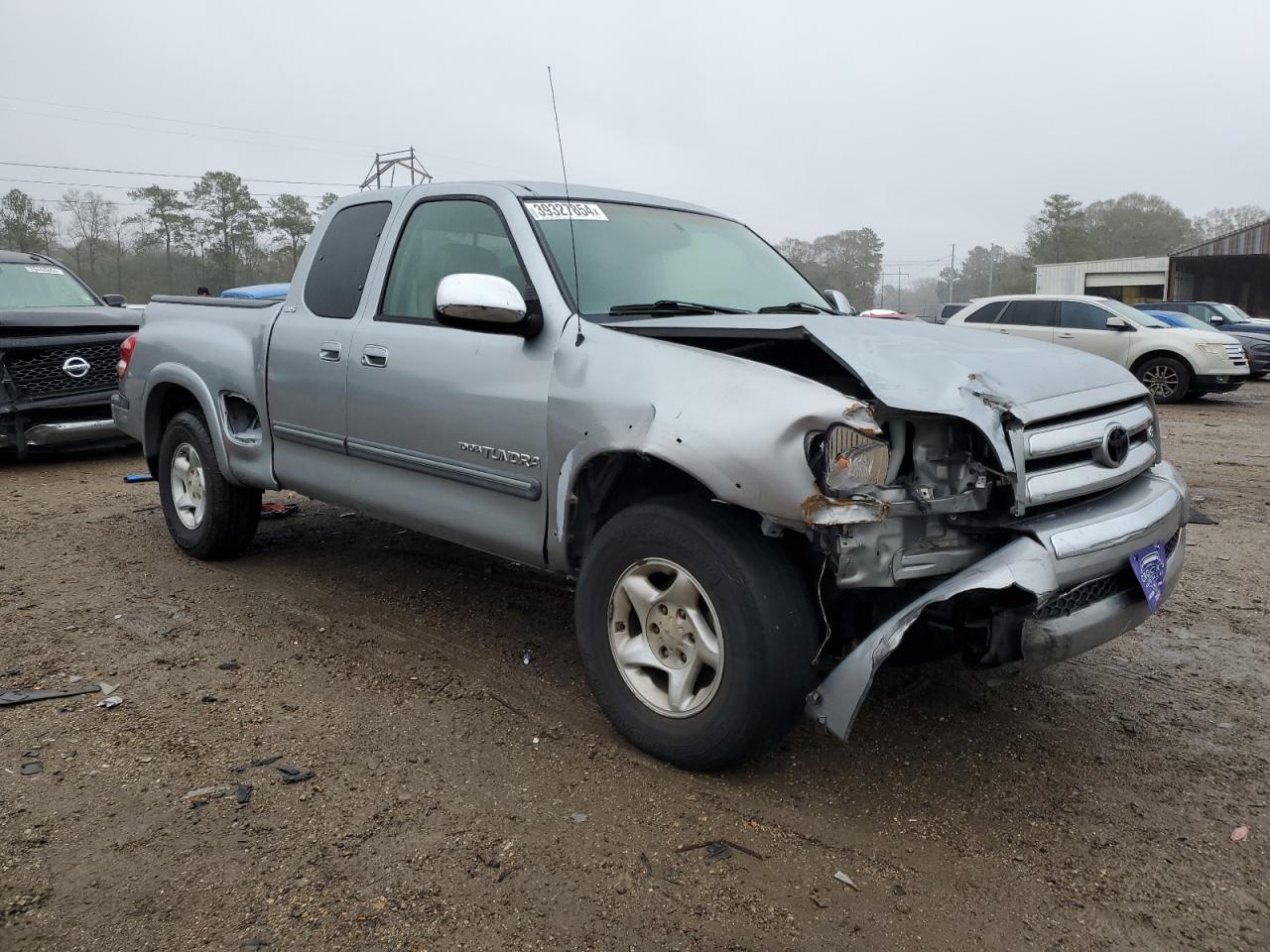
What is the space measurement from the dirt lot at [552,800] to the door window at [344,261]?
1.44m

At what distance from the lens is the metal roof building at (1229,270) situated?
40.1 m

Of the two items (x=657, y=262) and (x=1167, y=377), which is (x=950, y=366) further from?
(x=1167, y=377)

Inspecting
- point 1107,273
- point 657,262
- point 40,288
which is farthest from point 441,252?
point 1107,273

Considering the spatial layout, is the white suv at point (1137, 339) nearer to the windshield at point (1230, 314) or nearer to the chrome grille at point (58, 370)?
the windshield at point (1230, 314)

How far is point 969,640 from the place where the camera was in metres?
2.82

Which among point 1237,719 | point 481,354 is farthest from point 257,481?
point 1237,719

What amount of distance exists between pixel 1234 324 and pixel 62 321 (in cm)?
2152

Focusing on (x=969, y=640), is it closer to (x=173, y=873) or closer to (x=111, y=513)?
(x=173, y=873)

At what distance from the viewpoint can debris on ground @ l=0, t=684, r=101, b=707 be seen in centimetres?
363

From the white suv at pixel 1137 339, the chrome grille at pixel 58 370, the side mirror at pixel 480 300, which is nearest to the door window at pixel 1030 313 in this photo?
the white suv at pixel 1137 339

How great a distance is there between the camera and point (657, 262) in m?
3.93

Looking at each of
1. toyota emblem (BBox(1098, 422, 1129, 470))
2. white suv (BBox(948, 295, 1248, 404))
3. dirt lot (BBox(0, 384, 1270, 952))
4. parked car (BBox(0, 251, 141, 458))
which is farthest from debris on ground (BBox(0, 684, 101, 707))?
white suv (BBox(948, 295, 1248, 404))

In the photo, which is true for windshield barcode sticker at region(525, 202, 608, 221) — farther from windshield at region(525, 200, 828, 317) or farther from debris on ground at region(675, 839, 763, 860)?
debris on ground at region(675, 839, 763, 860)

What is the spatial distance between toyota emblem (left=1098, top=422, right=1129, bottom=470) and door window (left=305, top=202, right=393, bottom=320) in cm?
301
